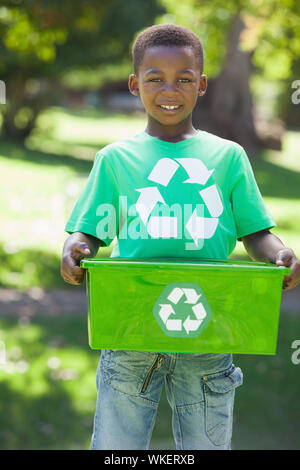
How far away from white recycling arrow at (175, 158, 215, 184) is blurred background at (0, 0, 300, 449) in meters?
1.60

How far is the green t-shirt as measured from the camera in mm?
2061

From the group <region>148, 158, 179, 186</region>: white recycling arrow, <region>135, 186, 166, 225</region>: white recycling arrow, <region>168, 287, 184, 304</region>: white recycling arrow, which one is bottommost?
<region>168, 287, 184, 304</region>: white recycling arrow

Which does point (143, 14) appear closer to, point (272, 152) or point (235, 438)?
point (272, 152)

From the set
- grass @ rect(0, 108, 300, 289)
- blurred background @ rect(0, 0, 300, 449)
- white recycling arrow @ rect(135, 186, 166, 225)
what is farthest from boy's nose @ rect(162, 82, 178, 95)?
grass @ rect(0, 108, 300, 289)

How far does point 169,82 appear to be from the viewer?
208 centimetres

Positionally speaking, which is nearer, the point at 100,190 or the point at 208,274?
the point at 208,274

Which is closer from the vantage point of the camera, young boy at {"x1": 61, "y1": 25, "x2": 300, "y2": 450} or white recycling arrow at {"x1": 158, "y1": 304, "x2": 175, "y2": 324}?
white recycling arrow at {"x1": 158, "y1": 304, "x2": 175, "y2": 324}

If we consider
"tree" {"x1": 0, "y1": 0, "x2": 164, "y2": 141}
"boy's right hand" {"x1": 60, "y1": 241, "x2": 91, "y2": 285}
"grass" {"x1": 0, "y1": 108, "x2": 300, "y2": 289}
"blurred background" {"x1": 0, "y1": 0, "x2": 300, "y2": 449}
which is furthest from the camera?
"tree" {"x1": 0, "y1": 0, "x2": 164, "y2": 141}

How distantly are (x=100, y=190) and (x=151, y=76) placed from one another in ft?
1.23

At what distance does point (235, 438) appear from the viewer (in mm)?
3881

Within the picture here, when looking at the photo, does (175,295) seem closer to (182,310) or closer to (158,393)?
(182,310)

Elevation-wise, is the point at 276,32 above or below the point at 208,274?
above

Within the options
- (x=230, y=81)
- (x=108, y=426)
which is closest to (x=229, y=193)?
(x=108, y=426)

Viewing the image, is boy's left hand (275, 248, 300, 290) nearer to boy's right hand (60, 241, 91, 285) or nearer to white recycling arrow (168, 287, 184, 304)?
white recycling arrow (168, 287, 184, 304)
